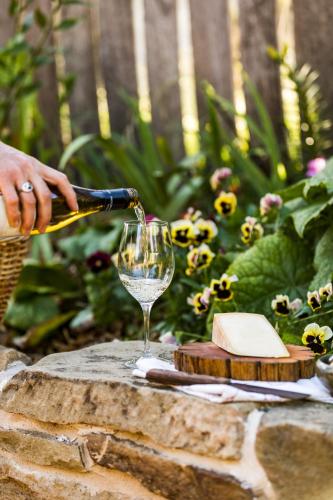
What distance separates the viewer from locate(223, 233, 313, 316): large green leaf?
7.43ft

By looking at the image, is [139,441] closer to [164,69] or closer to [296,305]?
[296,305]

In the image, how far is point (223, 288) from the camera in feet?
7.09

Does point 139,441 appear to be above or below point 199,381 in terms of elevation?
below

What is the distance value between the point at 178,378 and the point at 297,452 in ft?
0.85

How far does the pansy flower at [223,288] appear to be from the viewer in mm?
2156

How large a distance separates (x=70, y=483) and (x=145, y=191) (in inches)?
78.7

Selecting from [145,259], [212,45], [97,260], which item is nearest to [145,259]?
[145,259]

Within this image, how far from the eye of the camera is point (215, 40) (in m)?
3.71

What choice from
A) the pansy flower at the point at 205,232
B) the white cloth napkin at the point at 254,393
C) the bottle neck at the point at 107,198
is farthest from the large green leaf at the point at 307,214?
the white cloth napkin at the point at 254,393

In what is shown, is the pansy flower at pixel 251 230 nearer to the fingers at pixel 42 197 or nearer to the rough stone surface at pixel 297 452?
the fingers at pixel 42 197

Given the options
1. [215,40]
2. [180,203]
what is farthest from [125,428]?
[215,40]

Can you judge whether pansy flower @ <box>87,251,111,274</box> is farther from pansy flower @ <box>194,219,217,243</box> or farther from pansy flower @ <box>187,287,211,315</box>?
pansy flower @ <box>187,287,211,315</box>

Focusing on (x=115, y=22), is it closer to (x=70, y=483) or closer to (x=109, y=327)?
(x=109, y=327)

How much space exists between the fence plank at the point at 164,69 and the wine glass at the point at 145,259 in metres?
2.18
